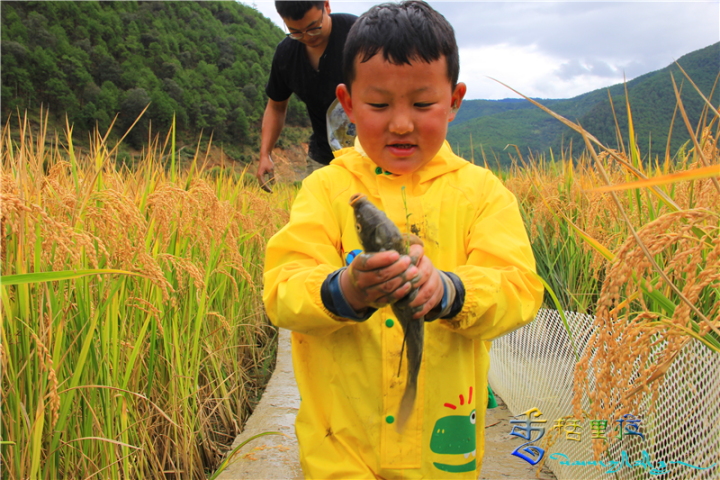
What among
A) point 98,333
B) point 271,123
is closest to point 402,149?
Result: point 98,333

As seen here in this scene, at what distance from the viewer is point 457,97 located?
1.39 m

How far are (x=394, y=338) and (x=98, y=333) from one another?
3.56 feet

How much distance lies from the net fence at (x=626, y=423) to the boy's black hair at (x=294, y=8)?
2.43 m

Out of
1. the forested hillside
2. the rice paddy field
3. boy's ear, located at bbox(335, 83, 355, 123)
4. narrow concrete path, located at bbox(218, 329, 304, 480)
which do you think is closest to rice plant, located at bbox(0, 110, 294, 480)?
the rice paddy field

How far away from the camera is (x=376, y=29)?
1.20 metres

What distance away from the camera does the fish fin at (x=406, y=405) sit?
1.07m

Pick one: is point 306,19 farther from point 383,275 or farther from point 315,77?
point 383,275

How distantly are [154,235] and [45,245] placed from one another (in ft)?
2.68

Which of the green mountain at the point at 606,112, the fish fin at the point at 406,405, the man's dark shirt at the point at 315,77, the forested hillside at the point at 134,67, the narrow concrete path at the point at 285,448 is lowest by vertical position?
the narrow concrete path at the point at 285,448

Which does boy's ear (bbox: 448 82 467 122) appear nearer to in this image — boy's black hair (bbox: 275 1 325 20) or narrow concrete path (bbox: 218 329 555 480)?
narrow concrete path (bbox: 218 329 555 480)

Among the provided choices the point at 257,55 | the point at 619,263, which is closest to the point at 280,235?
the point at 619,263

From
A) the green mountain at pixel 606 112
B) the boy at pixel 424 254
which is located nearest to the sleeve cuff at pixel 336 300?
the boy at pixel 424 254

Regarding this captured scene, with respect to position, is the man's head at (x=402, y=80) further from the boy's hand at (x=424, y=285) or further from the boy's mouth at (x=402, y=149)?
the boy's hand at (x=424, y=285)

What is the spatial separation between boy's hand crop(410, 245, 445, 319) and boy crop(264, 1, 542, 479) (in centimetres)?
9
